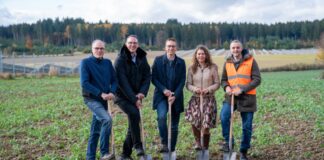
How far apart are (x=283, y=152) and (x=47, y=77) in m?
36.3

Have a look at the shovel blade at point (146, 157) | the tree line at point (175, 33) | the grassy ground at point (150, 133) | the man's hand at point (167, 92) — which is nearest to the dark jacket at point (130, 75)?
the man's hand at point (167, 92)

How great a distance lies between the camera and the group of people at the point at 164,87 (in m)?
6.98

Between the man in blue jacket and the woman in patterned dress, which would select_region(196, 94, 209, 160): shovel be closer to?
the woman in patterned dress

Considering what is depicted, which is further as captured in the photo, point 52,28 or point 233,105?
point 52,28

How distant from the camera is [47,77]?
4081cm

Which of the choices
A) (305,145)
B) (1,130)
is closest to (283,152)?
(305,145)

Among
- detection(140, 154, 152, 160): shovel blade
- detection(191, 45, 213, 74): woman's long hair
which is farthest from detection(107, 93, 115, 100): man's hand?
detection(191, 45, 213, 74): woman's long hair

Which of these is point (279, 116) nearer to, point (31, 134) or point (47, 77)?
point (31, 134)

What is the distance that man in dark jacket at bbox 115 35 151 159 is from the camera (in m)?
7.03

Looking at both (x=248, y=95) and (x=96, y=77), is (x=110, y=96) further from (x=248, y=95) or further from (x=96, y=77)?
(x=248, y=95)

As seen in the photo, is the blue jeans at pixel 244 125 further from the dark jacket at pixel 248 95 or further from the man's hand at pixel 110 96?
the man's hand at pixel 110 96

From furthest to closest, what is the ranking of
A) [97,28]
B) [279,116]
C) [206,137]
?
[97,28] → [279,116] → [206,137]

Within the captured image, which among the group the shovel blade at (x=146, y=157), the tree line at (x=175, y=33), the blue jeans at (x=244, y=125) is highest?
the tree line at (x=175, y=33)

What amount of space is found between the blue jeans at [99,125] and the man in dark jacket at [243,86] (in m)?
2.23
